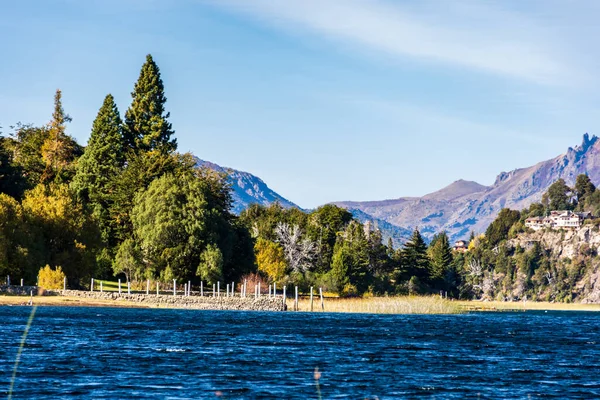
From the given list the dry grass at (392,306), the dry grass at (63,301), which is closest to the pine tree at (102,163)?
the dry grass at (63,301)

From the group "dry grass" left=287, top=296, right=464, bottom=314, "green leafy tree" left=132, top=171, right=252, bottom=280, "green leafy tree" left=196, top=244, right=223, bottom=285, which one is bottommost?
"dry grass" left=287, top=296, right=464, bottom=314

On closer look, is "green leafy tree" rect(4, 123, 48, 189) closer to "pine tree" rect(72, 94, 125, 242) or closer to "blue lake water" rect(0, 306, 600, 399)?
"pine tree" rect(72, 94, 125, 242)

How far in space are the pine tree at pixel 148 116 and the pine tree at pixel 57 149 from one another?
12.1m

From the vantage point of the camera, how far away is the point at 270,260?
498 feet

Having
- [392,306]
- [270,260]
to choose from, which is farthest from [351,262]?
[392,306]

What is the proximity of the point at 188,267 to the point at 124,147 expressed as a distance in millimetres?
42874

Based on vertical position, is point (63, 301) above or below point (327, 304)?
above

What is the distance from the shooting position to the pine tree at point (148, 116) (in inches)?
6117

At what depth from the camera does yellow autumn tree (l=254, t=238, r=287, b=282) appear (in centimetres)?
15075

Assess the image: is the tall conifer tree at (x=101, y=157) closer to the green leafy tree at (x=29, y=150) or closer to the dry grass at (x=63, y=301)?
the green leafy tree at (x=29, y=150)

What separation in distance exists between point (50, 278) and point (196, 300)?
16.0 m

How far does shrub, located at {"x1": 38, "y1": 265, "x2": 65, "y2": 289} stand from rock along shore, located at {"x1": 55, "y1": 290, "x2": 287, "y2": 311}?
1.70 metres

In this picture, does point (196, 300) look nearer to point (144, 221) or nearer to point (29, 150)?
point (144, 221)

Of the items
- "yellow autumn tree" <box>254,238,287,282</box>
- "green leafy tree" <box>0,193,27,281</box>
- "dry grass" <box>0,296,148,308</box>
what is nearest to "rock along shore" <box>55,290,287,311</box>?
"dry grass" <box>0,296,148,308</box>
